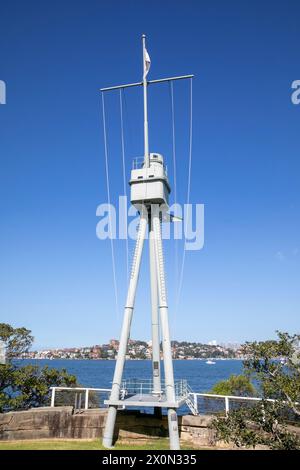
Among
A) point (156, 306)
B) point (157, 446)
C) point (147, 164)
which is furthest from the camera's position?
point (147, 164)

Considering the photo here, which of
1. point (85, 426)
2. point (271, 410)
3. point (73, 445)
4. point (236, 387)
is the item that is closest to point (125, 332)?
point (85, 426)

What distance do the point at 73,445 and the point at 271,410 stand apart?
9.06 metres

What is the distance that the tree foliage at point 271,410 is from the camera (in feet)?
32.4

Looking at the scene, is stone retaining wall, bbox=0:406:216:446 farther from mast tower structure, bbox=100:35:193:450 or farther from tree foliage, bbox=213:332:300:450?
tree foliage, bbox=213:332:300:450

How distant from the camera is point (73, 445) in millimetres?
15008

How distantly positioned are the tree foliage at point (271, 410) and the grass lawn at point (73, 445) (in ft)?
19.0

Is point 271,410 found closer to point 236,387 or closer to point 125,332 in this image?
point 125,332

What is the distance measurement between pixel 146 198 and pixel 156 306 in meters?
5.54

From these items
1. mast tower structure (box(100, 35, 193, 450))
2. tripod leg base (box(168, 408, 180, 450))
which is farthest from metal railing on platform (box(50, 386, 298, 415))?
tripod leg base (box(168, 408, 180, 450))

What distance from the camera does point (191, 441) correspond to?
15688mm

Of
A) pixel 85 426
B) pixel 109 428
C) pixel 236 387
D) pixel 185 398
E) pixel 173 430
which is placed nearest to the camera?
pixel 173 430

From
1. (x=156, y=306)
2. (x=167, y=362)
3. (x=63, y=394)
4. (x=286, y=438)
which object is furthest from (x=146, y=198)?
(x=286, y=438)

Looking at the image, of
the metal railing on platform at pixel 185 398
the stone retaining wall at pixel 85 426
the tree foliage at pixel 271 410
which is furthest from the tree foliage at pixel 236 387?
the tree foliage at pixel 271 410
